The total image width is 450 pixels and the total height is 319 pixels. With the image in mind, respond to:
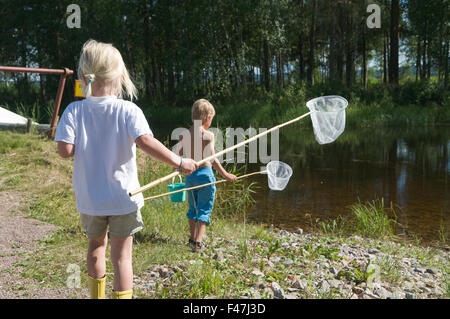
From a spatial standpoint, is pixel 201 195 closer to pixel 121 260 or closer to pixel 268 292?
pixel 268 292

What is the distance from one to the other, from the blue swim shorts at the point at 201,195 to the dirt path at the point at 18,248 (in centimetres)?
135

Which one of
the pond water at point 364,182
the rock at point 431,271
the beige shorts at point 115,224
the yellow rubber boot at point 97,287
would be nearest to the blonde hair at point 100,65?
the beige shorts at point 115,224

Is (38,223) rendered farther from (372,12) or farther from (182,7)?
(372,12)

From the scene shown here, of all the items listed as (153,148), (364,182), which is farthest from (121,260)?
(364,182)

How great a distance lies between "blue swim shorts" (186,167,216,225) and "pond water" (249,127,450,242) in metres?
2.20

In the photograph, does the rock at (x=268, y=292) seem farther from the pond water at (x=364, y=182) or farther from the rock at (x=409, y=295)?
the pond water at (x=364, y=182)

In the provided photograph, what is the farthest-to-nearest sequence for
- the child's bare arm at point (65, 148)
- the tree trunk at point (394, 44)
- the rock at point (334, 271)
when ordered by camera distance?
the tree trunk at point (394, 44), the rock at point (334, 271), the child's bare arm at point (65, 148)

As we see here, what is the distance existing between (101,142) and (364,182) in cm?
717

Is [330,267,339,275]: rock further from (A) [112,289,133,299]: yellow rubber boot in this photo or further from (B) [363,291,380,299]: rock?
(A) [112,289,133,299]: yellow rubber boot

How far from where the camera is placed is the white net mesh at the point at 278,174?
4223 millimetres

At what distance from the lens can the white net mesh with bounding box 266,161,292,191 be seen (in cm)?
422

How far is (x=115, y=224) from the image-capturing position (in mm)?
2295

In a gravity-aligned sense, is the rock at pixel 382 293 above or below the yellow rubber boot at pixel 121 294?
below
